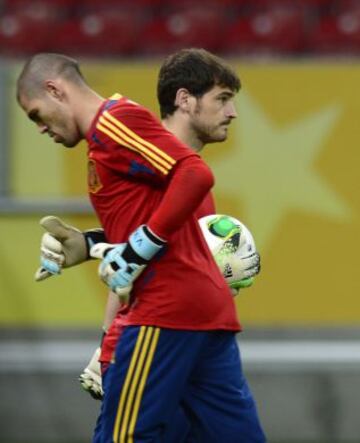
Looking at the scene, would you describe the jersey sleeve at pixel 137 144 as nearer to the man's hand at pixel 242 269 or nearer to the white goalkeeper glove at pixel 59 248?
the white goalkeeper glove at pixel 59 248

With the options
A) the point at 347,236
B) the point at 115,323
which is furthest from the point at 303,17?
the point at 115,323

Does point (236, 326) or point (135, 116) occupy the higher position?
point (135, 116)

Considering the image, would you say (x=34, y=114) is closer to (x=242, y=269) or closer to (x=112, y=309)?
(x=112, y=309)

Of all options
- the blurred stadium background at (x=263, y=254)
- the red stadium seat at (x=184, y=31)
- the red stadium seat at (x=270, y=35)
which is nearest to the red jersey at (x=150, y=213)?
the blurred stadium background at (x=263, y=254)

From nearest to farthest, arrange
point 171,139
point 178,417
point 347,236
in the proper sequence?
point 171,139
point 178,417
point 347,236

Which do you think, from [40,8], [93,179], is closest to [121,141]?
[93,179]

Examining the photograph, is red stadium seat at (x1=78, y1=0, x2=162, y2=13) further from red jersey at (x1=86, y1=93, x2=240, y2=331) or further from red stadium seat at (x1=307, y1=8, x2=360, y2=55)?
red jersey at (x1=86, y1=93, x2=240, y2=331)

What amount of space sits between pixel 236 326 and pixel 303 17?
6.24 meters

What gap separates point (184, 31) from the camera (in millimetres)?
9898

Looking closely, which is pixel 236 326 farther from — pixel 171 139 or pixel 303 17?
pixel 303 17

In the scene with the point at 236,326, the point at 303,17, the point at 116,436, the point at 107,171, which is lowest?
the point at 116,436

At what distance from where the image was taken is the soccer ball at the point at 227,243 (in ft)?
14.5

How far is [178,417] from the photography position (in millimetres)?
4160

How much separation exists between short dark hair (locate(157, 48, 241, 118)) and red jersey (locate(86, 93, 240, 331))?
42 centimetres
